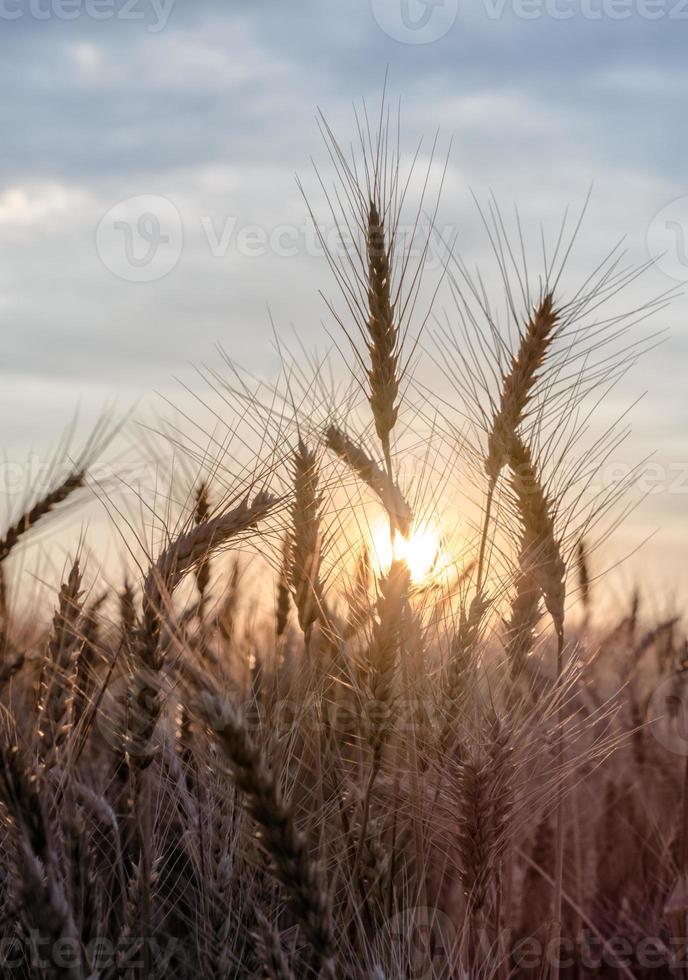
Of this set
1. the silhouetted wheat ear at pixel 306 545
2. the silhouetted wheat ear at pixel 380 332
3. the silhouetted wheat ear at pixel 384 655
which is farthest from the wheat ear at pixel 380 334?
the silhouetted wheat ear at pixel 384 655

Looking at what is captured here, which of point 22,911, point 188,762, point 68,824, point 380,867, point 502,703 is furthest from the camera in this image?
point 188,762

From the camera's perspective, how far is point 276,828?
1.39 meters

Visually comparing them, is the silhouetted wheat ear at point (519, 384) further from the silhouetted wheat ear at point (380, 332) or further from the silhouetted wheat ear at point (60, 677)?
the silhouetted wheat ear at point (60, 677)

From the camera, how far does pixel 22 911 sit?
5.48ft

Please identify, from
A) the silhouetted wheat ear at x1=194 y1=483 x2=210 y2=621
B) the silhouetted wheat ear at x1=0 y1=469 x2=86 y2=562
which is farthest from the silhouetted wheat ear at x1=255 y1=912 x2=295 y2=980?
the silhouetted wheat ear at x1=194 y1=483 x2=210 y2=621

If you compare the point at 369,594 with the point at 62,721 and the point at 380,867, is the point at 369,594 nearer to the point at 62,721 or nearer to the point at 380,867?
the point at 380,867

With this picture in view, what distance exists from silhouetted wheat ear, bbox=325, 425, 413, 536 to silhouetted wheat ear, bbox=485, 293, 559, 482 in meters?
0.32

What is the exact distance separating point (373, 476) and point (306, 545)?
10.4 inches

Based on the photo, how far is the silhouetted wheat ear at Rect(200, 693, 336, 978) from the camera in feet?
4.53

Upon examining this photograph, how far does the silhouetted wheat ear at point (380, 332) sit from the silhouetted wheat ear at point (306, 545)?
11.6 inches

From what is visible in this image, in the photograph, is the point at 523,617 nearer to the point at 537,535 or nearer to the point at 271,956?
the point at 537,535

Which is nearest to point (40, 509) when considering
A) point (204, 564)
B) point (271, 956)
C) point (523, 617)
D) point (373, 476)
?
point (204, 564)

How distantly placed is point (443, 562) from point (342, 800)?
691mm

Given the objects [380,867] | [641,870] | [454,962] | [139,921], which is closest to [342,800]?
[380,867]
